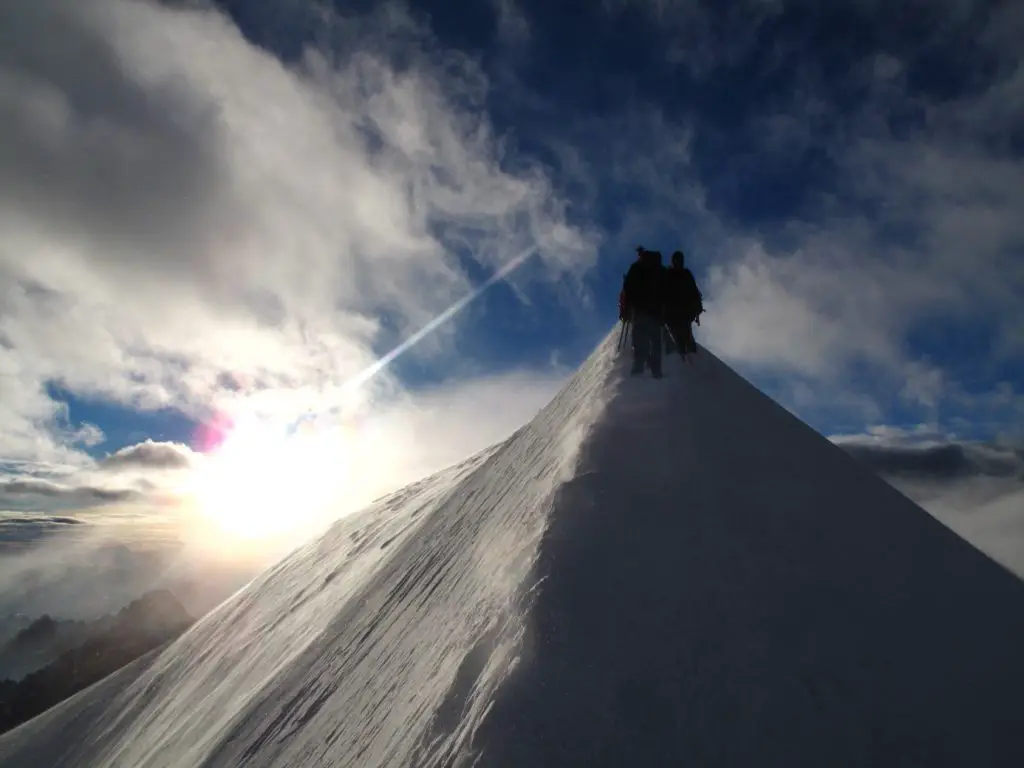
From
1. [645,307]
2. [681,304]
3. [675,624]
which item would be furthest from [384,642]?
[681,304]

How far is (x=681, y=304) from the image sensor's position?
8.84m

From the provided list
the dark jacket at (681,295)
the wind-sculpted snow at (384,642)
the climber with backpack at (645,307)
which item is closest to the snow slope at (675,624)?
the wind-sculpted snow at (384,642)

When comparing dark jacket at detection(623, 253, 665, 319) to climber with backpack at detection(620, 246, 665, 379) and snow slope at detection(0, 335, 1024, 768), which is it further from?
snow slope at detection(0, 335, 1024, 768)

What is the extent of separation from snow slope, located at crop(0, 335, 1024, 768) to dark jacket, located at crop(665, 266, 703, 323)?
3.18 feet

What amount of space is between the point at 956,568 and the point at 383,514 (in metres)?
17.1

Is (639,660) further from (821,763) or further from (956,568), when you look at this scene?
(956,568)

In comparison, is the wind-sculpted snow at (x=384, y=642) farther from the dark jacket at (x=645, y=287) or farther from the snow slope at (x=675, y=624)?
the dark jacket at (x=645, y=287)

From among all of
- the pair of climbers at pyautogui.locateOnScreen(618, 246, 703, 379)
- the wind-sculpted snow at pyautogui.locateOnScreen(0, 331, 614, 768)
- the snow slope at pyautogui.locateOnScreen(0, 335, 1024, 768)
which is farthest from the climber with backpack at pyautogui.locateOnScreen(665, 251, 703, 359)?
the wind-sculpted snow at pyautogui.locateOnScreen(0, 331, 614, 768)

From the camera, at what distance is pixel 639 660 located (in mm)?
4098

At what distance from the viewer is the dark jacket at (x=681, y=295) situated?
880 cm

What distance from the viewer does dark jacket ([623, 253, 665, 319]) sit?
859cm

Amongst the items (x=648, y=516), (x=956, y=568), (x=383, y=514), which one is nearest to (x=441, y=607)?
(x=648, y=516)

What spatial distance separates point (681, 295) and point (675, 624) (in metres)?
5.90

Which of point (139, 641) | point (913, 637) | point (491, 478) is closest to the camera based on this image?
point (913, 637)
